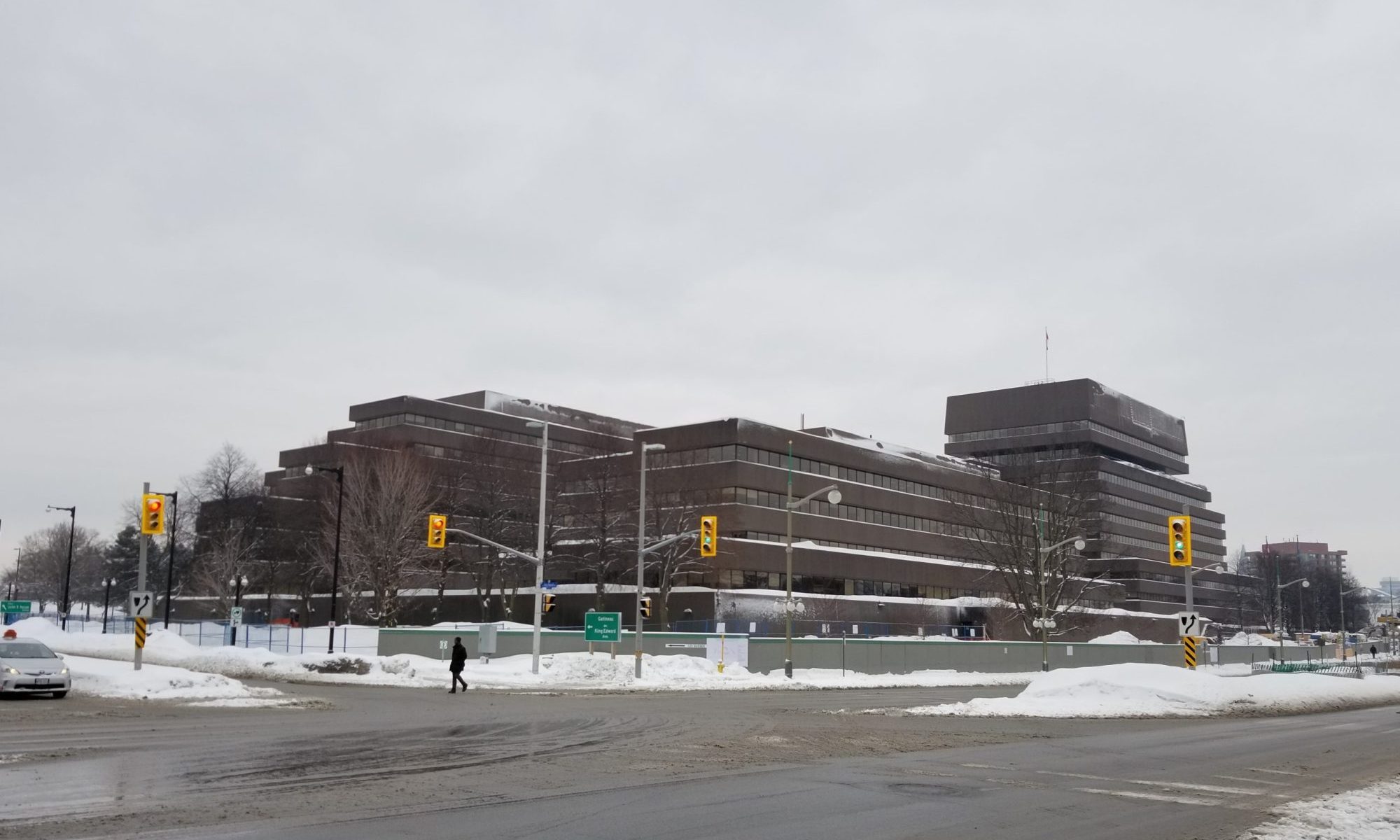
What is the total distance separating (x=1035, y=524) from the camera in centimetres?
6397

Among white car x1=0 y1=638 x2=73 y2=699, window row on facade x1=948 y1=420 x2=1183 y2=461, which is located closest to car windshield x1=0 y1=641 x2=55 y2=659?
white car x1=0 y1=638 x2=73 y2=699

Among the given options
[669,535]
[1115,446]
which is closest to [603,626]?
[669,535]

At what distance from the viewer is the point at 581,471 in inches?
3738

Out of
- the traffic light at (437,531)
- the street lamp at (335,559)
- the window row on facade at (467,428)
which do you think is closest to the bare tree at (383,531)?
the street lamp at (335,559)

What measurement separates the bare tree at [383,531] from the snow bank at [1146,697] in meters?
48.8

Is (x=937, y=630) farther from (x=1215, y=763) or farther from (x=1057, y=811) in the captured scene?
(x=1057, y=811)

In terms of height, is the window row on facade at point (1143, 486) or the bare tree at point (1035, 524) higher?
the window row on facade at point (1143, 486)

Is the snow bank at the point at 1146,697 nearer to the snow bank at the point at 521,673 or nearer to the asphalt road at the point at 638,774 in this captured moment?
the asphalt road at the point at 638,774

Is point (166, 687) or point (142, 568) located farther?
point (142, 568)

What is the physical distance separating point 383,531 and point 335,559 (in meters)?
12.5

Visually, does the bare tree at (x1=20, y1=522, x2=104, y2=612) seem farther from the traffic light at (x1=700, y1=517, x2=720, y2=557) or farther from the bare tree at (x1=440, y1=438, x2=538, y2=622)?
the traffic light at (x1=700, y1=517, x2=720, y2=557)

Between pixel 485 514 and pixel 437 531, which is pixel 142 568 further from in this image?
pixel 485 514

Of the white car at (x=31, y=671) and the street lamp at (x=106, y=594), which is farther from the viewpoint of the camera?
the street lamp at (x=106, y=594)

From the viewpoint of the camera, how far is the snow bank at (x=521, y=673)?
42.0 m
